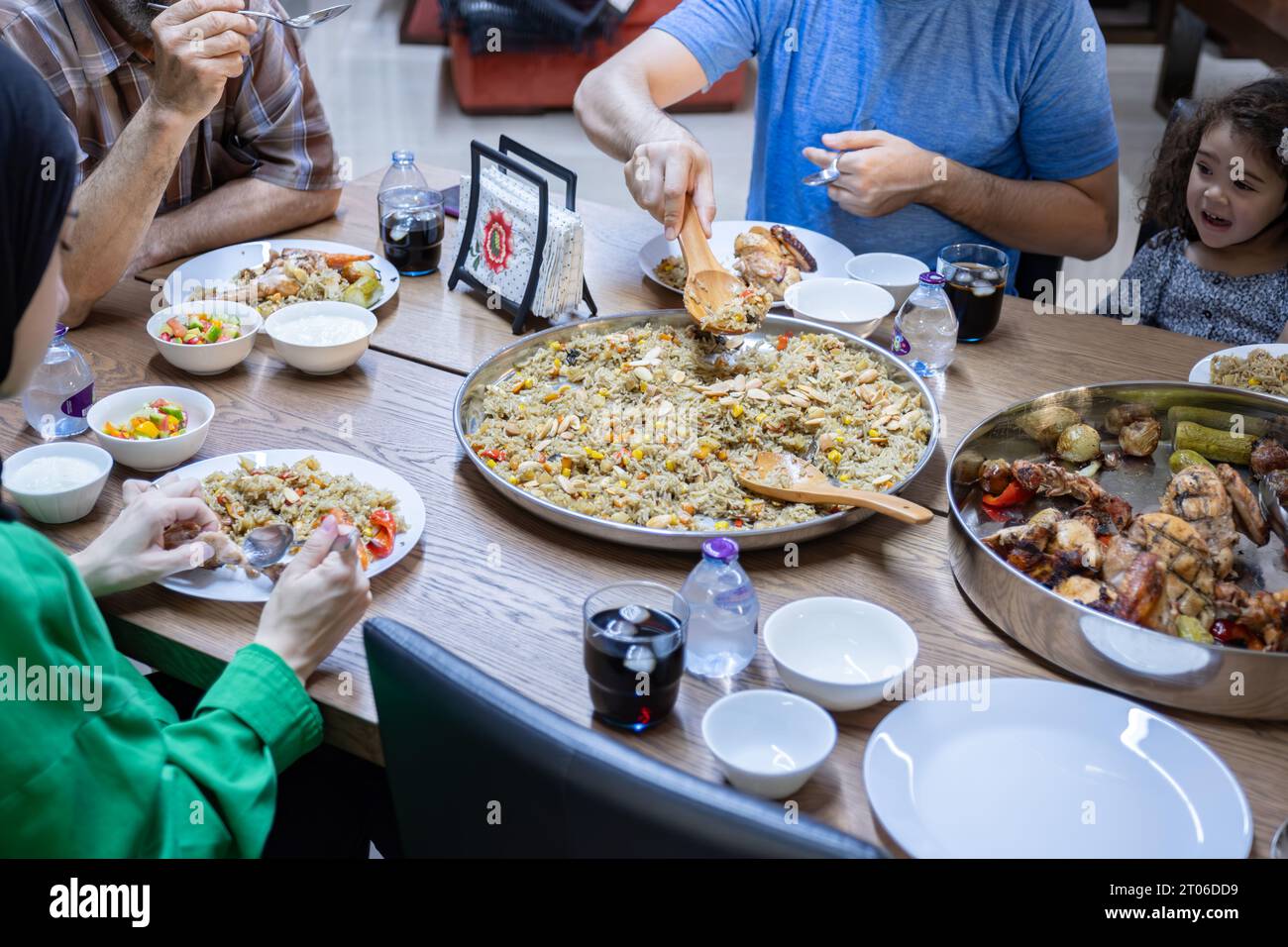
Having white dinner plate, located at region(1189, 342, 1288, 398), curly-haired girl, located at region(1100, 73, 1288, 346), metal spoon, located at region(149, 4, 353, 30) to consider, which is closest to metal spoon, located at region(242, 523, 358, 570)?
metal spoon, located at region(149, 4, 353, 30)

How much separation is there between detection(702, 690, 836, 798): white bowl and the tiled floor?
13.3 ft

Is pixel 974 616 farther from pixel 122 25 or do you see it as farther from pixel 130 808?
pixel 122 25

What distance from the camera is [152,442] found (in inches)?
63.1

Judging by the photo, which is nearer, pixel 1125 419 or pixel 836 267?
pixel 1125 419

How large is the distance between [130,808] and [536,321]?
1.29 m

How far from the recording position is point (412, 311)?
86.1 inches

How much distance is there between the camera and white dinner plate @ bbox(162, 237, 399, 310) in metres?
2.17

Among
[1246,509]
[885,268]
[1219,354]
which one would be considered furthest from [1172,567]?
[885,268]

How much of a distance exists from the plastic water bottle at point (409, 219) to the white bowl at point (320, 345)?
28cm

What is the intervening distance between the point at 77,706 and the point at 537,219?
127 centimetres

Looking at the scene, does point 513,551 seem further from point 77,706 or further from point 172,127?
point 172,127

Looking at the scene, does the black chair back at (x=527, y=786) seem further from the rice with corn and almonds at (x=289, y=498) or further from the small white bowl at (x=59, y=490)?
the small white bowl at (x=59, y=490)

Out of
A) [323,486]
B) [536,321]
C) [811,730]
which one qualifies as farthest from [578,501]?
[536,321]

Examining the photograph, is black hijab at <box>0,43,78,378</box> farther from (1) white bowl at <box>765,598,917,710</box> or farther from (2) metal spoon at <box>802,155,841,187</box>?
(2) metal spoon at <box>802,155,841,187</box>
